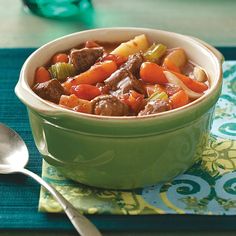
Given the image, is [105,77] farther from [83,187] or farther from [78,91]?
[83,187]

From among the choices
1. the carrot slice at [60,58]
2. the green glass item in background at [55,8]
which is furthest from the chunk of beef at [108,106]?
the green glass item in background at [55,8]

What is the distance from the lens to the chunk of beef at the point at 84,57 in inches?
58.5

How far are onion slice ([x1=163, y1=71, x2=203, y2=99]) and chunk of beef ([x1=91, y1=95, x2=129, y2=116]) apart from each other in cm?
16

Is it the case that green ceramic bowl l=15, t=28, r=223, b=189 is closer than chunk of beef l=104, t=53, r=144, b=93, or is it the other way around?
green ceramic bowl l=15, t=28, r=223, b=189

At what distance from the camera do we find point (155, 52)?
5.04ft

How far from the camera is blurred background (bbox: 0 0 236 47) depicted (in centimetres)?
218

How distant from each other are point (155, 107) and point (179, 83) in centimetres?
15

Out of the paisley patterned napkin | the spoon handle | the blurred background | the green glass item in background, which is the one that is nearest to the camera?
the spoon handle

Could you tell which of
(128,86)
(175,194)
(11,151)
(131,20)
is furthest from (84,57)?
(131,20)

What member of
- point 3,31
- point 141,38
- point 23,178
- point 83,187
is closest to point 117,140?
point 83,187

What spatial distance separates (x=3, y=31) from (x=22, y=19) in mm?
117

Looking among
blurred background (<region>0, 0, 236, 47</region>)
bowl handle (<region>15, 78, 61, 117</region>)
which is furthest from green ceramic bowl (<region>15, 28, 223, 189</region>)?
blurred background (<region>0, 0, 236, 47</region>)

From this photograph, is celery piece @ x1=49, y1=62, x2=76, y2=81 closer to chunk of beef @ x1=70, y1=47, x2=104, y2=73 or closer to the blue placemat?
chunk of beef @ x1=70, y1=47, x2=104, y2=73

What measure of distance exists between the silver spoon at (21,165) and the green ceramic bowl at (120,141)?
70 millimetres
